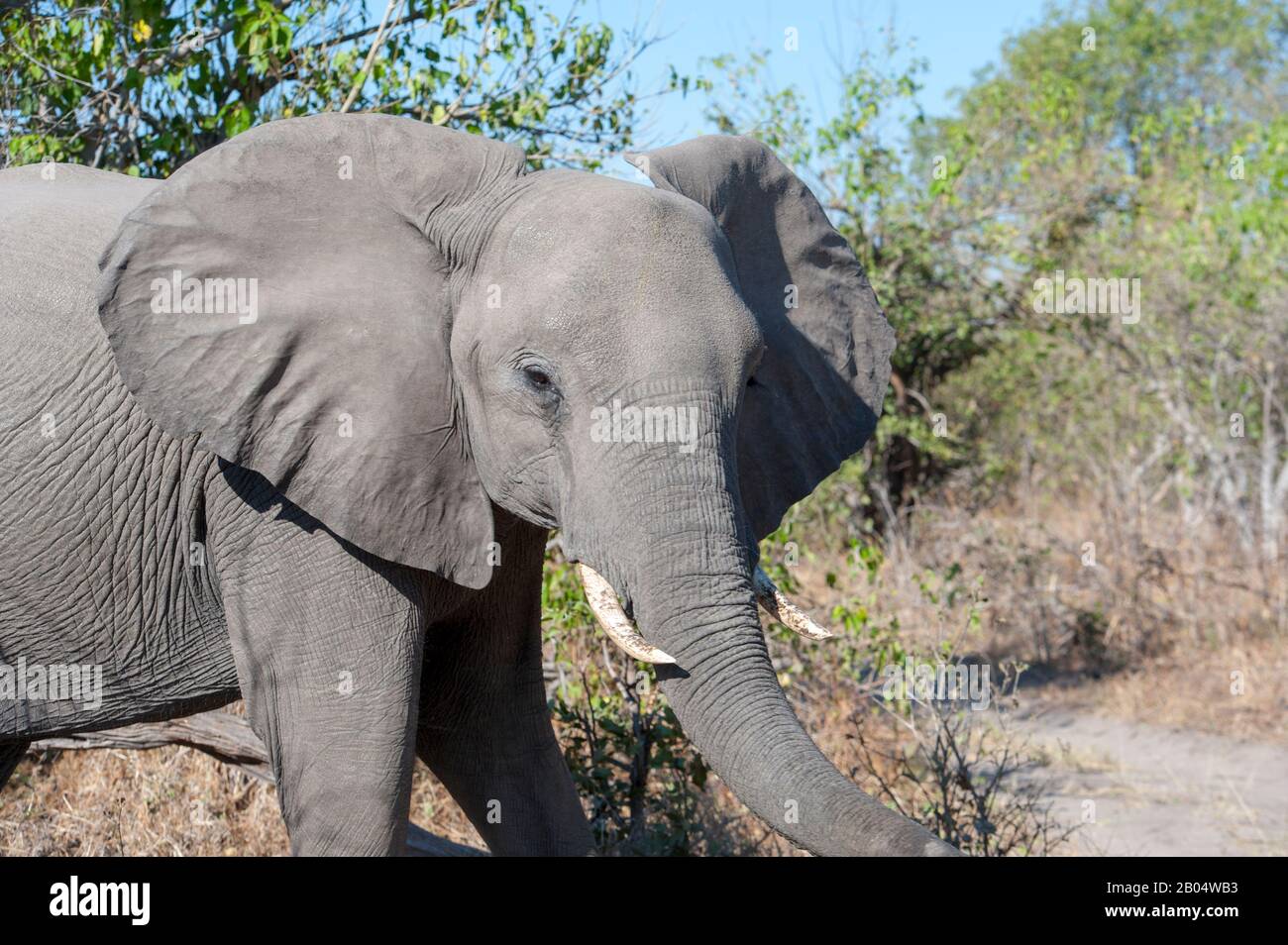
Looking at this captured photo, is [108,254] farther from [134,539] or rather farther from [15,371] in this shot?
[134,539]

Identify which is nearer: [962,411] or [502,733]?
[502,733]

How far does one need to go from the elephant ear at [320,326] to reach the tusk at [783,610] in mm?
635

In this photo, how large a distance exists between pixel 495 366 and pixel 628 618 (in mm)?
617

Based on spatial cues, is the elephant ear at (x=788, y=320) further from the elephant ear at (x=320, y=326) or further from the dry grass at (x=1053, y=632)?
the dry grass at (x=1053, y=632)

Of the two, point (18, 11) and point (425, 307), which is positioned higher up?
point (18, 11)

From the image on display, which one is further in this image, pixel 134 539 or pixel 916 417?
pixel 916 417

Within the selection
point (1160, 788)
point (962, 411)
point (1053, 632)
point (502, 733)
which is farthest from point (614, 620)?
point (962, 411)

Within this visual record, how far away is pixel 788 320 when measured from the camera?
12.7 feet

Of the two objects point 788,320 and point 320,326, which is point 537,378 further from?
point 788,320

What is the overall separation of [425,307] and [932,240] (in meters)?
8.31

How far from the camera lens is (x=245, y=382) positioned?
339cm

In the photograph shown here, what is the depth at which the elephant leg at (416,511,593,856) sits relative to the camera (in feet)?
13.1

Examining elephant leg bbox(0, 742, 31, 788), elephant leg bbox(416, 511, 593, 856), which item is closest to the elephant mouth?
elephant leg bbox(416, 511, 593, 856)

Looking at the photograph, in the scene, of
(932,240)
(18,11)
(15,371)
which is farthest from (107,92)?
(932,240)
